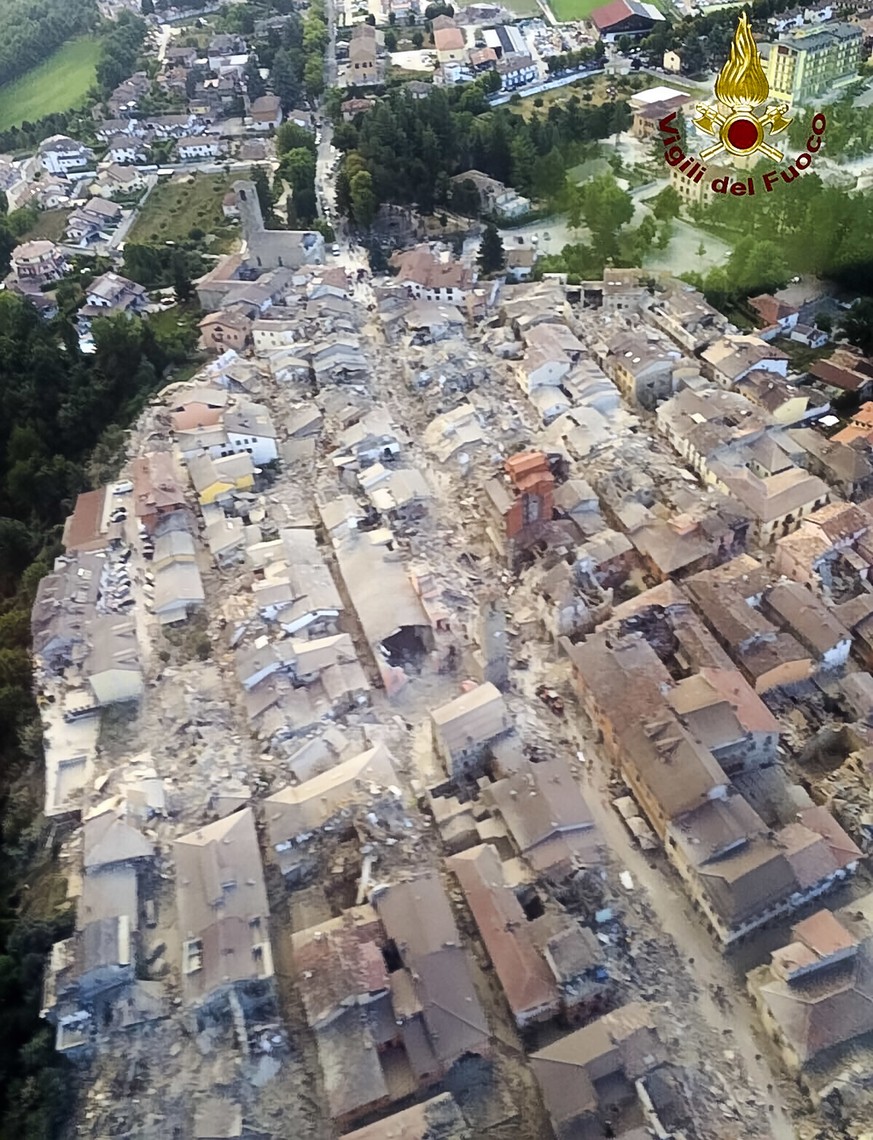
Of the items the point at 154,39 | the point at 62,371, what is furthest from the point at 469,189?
the point at 154,39

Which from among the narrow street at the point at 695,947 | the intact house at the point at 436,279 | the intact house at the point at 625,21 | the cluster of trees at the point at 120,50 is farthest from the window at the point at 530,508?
the cluster of trees at the point at 120,50

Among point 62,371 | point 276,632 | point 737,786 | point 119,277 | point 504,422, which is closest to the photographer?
point 737,786

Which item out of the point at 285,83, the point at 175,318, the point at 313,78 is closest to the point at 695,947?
the point at 175,318

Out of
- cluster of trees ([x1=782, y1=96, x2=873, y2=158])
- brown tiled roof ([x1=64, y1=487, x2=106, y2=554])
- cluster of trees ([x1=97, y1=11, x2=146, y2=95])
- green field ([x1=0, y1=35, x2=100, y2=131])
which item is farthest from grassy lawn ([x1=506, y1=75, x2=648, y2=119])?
brown tiled roof ([x1=64, y1=487, x2=106, y2=554])

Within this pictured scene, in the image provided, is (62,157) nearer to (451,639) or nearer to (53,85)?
(53,85)

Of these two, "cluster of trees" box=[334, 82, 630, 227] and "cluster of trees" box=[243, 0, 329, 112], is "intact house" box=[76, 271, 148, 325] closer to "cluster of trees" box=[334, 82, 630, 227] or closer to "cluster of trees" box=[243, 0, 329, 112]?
"cluster of trees" box=[334, 82, 630, 227]

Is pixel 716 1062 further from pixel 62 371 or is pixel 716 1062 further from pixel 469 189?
pixel 469 189
